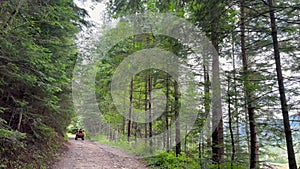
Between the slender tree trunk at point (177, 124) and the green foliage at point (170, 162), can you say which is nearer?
the green foliage at point (170, 162)

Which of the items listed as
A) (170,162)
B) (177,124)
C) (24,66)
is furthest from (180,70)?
(24,66)

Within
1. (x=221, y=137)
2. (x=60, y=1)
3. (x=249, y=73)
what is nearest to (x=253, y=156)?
(x=221, y=137)

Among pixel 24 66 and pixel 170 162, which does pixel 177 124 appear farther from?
pixel 24 66

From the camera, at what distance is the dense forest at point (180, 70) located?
4172mm

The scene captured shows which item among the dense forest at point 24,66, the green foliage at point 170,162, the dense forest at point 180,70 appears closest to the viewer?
the dense forest at point 24,66

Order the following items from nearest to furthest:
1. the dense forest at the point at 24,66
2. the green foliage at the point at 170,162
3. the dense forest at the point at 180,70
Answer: the dense forest at the point at 24,66, the dense forest at the point at 180,70, the green foliage at the point at 170,162

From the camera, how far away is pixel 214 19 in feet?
14.1

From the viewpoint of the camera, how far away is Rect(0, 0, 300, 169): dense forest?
417 cm

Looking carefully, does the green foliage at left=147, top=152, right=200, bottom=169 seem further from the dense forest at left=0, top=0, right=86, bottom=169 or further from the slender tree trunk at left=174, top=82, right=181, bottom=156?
the dense forest at left=0, top=0, right=86, bottom=169

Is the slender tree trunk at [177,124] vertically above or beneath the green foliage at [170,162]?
above

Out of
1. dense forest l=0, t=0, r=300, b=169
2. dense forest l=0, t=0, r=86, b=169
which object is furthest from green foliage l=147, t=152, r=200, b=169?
dense forest l=0, t=0, r=86, b=169

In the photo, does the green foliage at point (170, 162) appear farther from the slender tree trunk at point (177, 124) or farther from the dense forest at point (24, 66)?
the dense forest at point (24, 66)

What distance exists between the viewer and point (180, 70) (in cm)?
931

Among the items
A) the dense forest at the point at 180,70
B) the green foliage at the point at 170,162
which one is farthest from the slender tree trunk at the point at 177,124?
the green foliage at the point at 170,162
